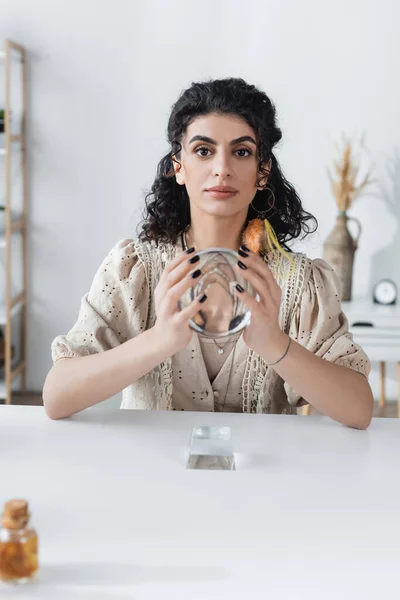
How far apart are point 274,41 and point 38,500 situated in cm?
289

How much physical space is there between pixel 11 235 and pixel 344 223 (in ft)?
4.99

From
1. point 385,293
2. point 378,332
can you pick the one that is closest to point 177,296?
point 378,332

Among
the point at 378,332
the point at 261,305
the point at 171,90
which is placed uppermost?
the point at 171,90

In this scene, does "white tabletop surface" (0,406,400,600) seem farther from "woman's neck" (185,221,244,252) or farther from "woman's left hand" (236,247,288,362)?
"woman's neck" (185,221,244,252)

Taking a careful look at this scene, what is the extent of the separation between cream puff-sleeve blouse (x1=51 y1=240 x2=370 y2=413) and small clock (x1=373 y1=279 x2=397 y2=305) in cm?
199

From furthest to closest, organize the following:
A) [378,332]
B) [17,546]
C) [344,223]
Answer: [344,223] → [378,332] → [17,546]

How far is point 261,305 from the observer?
1.12m

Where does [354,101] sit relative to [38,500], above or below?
above

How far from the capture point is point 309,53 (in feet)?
11.2

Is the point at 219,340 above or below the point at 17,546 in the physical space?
above

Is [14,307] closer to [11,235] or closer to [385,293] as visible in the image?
[11,235]

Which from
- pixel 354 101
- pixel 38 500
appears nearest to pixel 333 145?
pixel 354 101

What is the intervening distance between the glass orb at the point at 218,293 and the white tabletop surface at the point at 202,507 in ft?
0.61

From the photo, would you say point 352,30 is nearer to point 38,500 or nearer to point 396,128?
point 396,128
